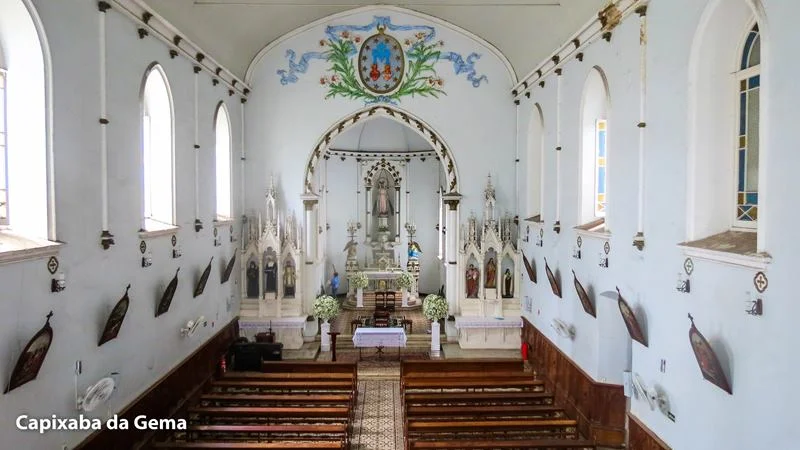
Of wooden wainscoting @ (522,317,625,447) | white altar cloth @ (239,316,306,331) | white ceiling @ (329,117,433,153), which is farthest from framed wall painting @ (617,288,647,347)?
white ceiling @ (329,117,433,153)

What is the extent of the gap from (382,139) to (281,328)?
465 inches

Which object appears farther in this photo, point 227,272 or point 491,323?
point 491,323

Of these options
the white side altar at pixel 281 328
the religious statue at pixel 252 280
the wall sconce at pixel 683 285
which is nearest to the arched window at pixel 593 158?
the wall sconce at pixel 683 285

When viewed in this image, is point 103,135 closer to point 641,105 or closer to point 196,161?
point 196,161

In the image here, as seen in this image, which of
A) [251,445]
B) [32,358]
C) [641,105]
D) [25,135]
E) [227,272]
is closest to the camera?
[32,358]

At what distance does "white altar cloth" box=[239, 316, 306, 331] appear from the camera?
1789 centimetres

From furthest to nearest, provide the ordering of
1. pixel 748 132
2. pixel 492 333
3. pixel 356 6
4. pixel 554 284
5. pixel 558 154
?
pixel 492 333, pixel 356 6, pixel 558 154, pixel 554 284, pixel 748 132

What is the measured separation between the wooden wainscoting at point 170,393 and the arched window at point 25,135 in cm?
360

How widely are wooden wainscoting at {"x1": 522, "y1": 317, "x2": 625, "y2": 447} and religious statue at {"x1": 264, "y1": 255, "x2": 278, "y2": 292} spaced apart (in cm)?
912

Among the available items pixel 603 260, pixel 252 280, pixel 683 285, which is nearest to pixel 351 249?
pixel 252 280

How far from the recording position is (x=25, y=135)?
780 centimetres

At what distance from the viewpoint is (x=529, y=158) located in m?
17.5

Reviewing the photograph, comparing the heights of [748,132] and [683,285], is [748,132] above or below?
above

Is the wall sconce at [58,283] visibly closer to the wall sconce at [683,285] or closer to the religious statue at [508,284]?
the wall sconce at [683,285]
